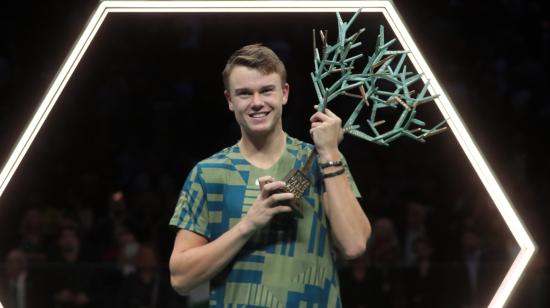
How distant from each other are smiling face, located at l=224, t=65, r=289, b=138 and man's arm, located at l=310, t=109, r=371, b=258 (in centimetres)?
14

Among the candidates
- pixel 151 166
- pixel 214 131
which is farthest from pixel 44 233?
pixel 214 131

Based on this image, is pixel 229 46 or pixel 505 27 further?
pixel 505 27

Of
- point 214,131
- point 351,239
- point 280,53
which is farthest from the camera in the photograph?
point 214,131

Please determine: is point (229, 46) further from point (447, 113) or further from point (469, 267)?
point (447, 113)

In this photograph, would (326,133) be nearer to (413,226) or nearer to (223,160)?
(223,160)

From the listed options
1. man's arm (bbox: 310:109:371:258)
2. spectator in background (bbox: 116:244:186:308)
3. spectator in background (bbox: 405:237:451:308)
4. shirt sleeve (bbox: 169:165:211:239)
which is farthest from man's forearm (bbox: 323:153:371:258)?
spectator in background (bbox: 405:237:451:308)

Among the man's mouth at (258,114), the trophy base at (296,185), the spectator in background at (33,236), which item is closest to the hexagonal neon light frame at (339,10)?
the man's mouth at (258,114)

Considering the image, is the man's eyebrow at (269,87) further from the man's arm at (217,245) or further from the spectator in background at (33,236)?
the spectator in background at (33,236)

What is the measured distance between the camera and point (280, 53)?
5.26 meters

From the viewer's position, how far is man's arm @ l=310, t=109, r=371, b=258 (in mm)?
3340

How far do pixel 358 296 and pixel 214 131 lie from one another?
1024 millimetres

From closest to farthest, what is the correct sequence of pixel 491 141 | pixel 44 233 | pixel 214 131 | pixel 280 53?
pixel 280 53 → pixel 214 131 → pixel 44 233 → pixel 491 141

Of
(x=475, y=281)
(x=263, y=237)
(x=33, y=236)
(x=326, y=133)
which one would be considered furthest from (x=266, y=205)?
(x=33, y=236)

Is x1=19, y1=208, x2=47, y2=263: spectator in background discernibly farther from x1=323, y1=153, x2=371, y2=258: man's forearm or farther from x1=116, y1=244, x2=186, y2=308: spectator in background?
x1=323, y1=153, x2=371, y2=258: man's forearm
